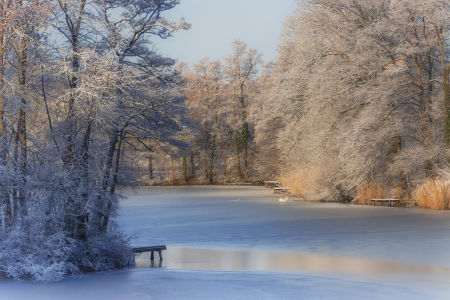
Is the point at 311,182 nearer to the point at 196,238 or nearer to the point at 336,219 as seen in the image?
the point at 336,219

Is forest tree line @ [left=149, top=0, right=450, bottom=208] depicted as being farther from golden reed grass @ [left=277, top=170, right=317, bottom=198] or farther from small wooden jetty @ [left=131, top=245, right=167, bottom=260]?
small wooden jetty @ [left=131, top=245, right=167, bottom=260]

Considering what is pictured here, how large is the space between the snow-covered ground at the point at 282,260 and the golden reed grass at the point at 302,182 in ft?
18.6

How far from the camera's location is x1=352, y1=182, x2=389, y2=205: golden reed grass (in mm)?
19828

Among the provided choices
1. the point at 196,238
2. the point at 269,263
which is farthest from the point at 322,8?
the point at 269,263

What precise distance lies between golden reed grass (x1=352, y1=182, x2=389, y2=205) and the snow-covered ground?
3.13 metres

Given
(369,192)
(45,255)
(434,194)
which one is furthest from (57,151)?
(369,192)

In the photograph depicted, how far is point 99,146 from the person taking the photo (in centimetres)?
836

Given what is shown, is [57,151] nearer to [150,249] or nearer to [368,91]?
[150,249]

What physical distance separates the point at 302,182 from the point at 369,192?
15.7 feet

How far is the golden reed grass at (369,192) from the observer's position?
19828 mm

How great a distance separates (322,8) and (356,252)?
14612 millimetres

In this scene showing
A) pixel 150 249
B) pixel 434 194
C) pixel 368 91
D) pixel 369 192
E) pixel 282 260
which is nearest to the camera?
pixel 282 260

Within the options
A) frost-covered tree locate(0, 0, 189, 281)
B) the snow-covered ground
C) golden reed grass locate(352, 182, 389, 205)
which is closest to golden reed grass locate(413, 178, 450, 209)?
the snow-covered ground

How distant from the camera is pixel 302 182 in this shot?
2423 cm
